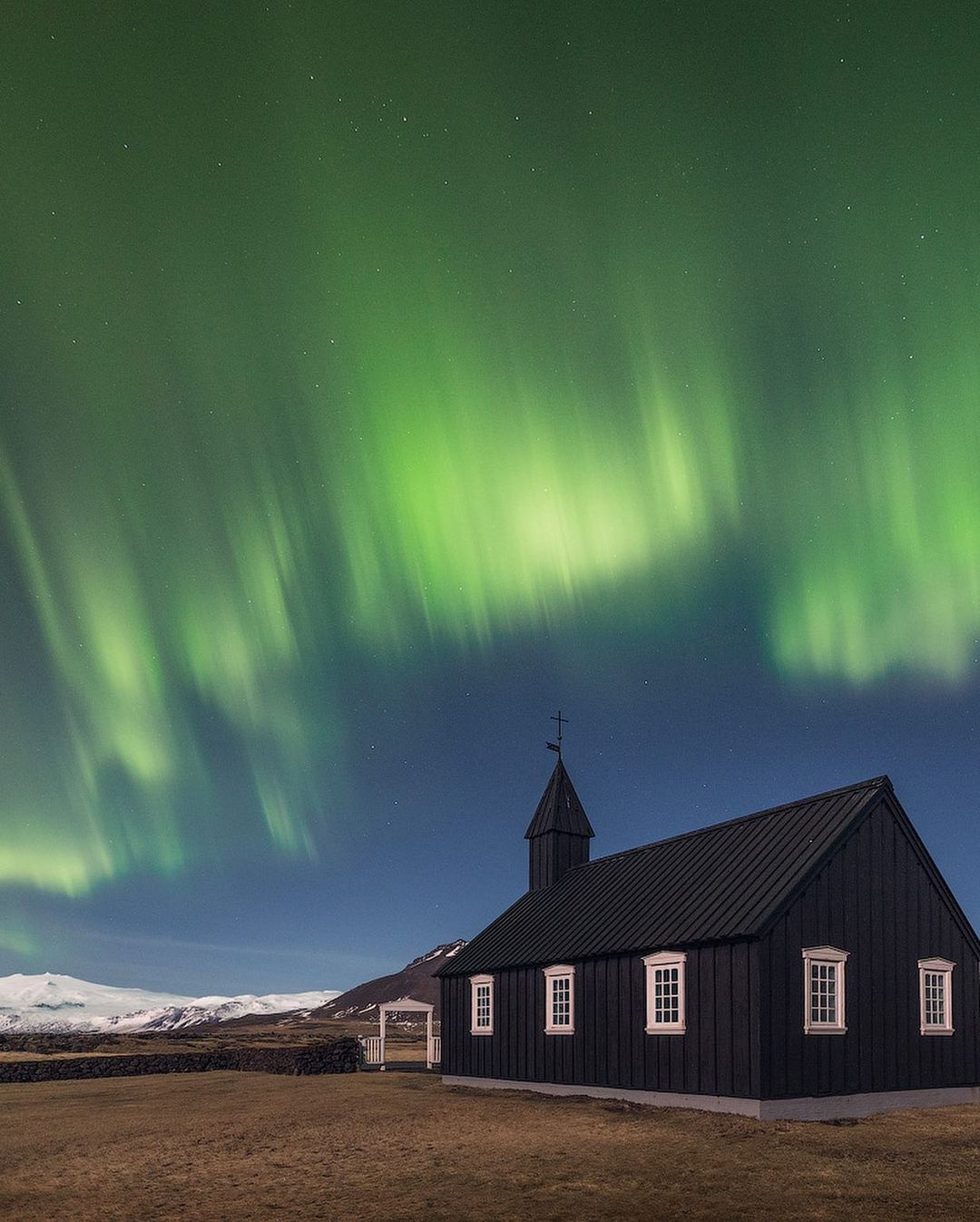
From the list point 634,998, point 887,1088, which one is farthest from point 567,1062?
point 887,1088

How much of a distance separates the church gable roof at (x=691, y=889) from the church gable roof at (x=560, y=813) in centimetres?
602

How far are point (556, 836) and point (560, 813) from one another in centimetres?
101

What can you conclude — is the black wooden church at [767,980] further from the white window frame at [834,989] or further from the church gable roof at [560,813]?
the church gable roof at [560,813]

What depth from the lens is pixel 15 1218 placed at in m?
14.4

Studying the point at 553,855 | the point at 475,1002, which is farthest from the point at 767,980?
the point at 553,855

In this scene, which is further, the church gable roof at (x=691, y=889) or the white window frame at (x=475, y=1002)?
the white window frame at (x=475, y=1002)

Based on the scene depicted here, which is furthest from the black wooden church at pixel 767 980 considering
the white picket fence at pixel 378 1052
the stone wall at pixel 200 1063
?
the white picket fence at pixel 378 1052

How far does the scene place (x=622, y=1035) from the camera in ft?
89.8

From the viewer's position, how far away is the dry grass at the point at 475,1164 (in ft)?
46.6

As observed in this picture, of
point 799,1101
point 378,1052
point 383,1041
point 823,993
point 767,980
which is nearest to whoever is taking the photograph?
point 799,1101

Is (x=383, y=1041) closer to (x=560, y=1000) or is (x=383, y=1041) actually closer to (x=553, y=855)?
(x=553, y=855)

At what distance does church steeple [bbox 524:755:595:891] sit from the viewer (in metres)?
43.2

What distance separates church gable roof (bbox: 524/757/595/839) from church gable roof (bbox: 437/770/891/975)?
6021 mm

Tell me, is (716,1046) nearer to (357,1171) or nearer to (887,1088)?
(887,1088)
